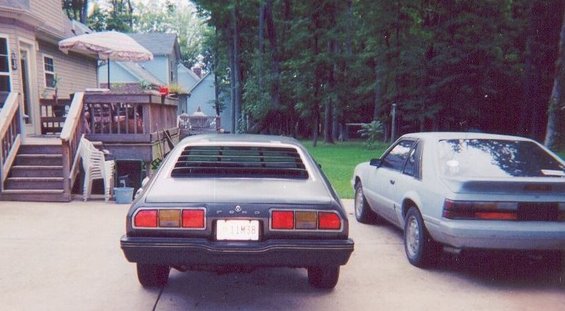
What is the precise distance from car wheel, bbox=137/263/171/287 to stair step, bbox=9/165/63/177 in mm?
5780

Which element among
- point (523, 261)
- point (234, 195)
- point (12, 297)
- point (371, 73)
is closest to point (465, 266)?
point (523, 261)

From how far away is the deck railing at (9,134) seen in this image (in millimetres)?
9352

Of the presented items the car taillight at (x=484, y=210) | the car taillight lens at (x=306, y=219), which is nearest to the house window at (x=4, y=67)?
the car taillight lens at (x=306, y=219)

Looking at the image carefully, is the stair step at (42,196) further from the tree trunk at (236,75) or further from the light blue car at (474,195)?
the tree trunk at (236,75)

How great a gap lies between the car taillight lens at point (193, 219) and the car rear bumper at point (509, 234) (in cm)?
240

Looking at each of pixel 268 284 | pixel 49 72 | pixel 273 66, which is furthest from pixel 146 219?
pixel 273 66

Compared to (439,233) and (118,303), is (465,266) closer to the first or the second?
(439,233)

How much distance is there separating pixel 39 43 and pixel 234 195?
1343cm

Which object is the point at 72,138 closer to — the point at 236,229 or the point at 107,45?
the point at 107,45

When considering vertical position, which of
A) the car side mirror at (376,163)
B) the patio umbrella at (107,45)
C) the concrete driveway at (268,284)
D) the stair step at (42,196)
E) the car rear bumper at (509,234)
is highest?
the patio umbrella at (107,45)

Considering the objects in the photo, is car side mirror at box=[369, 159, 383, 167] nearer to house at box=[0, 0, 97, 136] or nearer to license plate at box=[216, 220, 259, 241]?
license plate at box=[216, 220, 259, 241]

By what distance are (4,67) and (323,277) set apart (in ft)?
38.7

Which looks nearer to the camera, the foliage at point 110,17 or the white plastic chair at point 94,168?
the white plastic chair at point 94,168

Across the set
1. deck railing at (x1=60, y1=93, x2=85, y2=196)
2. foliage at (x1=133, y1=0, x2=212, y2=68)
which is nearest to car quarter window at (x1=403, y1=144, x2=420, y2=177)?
deck railing at (x1=60, y1=93, x2=85, y2=196)
